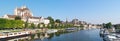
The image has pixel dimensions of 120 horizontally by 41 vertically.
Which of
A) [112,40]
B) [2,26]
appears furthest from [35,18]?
[112,40]

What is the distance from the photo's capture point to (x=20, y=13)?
124 meters

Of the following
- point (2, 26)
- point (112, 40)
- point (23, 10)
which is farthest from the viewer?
point (23, 10)

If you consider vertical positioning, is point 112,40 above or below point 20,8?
below

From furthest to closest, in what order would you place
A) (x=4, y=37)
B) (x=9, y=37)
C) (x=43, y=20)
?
(x=43, y=20) < (x=9, y=37) < (x=4, y=37)

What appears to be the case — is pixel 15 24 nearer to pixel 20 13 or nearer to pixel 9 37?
pixel 9 37

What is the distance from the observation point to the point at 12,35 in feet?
143

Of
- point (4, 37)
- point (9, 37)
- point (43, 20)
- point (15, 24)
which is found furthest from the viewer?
point (43, 20)

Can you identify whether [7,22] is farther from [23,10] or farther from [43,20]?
[43,20]

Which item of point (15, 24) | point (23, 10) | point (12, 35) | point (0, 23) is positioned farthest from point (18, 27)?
point (23, 10)

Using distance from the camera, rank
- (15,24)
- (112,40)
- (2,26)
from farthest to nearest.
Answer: (15,24) → (2,26) → (112,40)

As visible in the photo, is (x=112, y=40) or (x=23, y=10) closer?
(x=112, y=40)

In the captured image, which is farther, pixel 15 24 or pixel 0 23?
pixel 15 24

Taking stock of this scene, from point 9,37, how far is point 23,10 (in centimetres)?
8348

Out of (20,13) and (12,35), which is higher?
(20,13)
